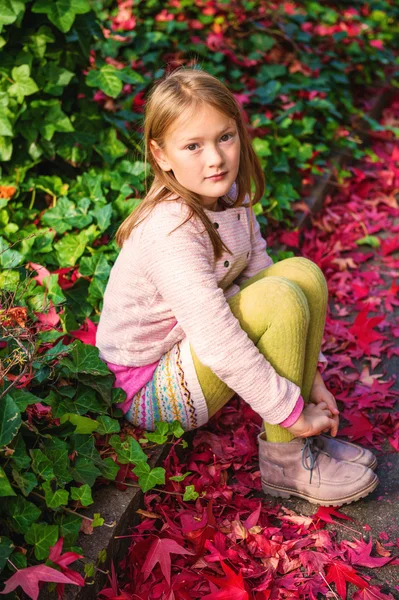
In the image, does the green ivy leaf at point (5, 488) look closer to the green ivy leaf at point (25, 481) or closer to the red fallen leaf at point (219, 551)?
the green ivy leaf at point (25, 481)

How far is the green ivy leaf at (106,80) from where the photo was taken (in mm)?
2943

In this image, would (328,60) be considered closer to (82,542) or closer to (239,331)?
(239,331)

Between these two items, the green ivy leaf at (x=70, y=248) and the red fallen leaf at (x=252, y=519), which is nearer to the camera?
the red fallen leaf at (x=252, y=519)

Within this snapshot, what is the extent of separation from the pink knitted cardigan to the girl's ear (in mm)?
121

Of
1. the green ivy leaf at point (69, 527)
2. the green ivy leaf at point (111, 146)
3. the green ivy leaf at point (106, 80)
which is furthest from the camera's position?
the green ivy leaf at point (111, 146)

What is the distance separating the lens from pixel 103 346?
7.08 ft

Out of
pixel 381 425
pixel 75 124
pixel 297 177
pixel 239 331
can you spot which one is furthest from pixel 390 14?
pixel 239 331

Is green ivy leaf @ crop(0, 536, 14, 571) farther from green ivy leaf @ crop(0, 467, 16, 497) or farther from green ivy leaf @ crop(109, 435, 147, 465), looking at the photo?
green ivy leaf @ crop(109, 435, 147, 465)

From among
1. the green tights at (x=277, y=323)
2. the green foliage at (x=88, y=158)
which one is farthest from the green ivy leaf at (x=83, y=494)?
the green tights at (x=277, y=323)

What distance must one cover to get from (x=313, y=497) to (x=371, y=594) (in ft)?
1.16

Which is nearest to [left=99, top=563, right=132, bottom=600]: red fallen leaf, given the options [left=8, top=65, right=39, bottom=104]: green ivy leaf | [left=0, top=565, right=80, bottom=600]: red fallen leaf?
[left=0, top=565, right=80, bottom=600]: red fallen leaf

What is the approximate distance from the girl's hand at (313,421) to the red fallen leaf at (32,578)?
759mm

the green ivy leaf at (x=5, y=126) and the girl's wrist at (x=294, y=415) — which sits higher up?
the green ivy leaf at (x=5, y=126)

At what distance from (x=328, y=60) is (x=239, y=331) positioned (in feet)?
10.9
